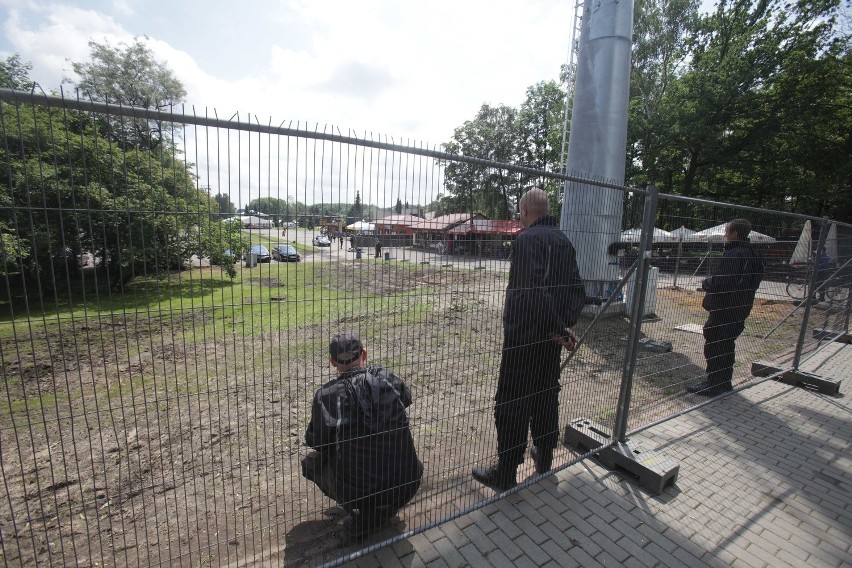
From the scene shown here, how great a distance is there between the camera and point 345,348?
2.54 metres

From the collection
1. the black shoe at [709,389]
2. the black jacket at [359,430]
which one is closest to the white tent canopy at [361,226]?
the black jacket at [359,430]

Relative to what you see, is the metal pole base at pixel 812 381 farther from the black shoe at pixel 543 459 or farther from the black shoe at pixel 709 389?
the black shoe at pixel 543 459

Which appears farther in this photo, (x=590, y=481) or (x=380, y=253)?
(x=590, y=481)

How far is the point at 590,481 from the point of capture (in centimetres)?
328

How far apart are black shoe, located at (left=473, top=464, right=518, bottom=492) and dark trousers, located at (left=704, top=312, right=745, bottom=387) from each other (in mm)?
3413

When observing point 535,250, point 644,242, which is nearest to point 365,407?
point 535,250

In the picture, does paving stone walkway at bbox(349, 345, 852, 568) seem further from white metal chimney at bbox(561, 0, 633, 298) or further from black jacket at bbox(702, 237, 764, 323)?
white metal chimney at bbox(561, 0, 633, 298)

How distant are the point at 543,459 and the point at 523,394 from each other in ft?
2.37

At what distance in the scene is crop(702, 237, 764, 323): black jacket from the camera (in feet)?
14.4

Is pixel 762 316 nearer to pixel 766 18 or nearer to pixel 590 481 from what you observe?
pixel 590 481

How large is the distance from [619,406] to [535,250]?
1.83m

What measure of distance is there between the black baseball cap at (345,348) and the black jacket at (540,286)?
1102 millimetres

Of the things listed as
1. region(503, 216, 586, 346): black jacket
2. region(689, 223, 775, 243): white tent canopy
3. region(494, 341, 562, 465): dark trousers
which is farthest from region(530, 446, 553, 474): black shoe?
region(689, 223, 775, 243): white tent canopy

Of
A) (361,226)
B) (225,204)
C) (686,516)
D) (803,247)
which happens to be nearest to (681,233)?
(686,516)
